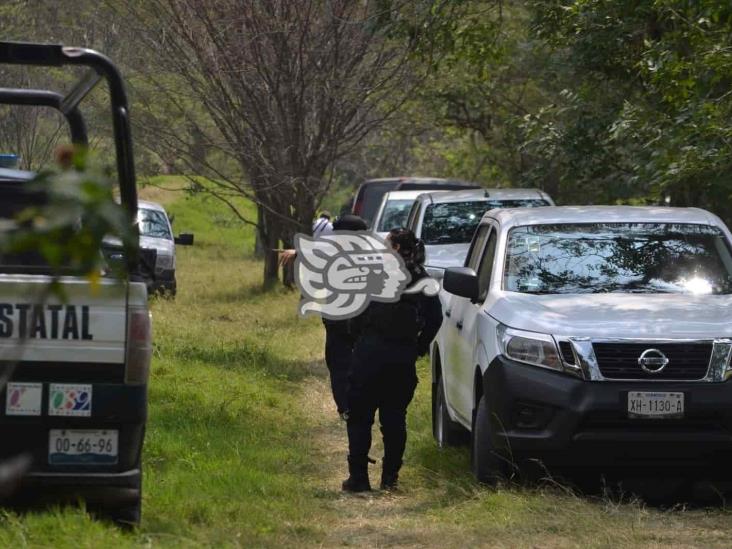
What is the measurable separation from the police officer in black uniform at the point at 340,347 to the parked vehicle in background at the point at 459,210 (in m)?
3.65

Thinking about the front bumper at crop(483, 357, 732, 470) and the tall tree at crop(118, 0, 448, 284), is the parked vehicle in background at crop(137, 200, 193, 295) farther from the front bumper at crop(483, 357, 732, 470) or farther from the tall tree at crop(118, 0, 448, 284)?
the front bumper at crop(483, 357, 732, 470)

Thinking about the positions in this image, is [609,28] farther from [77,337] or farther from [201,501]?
[77,337]

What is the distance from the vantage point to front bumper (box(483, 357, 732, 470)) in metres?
7.77

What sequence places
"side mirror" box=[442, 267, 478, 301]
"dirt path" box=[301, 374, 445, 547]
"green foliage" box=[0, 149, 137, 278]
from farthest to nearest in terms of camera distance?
1. "side mirror" box=[442, 267, 478, 301]
2. "dirt path" box=[301, 374, 445, 547]
3. "green foliage" box=[0, 149, 137, 278]

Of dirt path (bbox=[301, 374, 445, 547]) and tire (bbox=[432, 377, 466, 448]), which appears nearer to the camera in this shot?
dirt path (bbox=[301, 374, 445, 547])

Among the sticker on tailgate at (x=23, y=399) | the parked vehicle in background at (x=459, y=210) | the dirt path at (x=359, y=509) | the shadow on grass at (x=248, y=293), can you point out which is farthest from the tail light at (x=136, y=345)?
the shadow on grass at (x=248, y=293)

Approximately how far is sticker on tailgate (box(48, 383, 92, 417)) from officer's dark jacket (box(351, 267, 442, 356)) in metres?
3.00

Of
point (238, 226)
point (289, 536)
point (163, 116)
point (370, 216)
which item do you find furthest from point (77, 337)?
point (238, 226)

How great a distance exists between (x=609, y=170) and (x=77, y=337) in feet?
50.5

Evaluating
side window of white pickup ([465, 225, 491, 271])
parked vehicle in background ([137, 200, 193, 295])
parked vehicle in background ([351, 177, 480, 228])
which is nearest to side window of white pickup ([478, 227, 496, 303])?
side window of white pickup ([465, 225, 491, 271])

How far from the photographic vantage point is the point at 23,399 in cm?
604

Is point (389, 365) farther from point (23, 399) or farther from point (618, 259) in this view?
point (23, 399)

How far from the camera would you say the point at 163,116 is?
22672 millimetres

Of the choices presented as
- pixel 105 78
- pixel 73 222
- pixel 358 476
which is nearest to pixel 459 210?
pixel 358 476
